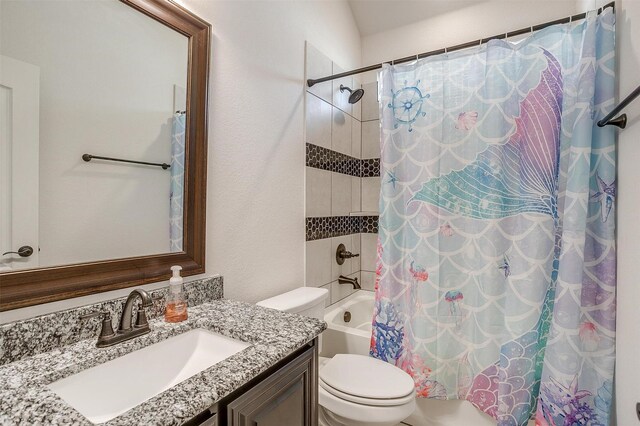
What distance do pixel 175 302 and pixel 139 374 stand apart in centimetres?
23

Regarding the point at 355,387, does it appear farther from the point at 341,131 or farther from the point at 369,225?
the point at 341,131

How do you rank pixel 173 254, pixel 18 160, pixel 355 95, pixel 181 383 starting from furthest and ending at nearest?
pixel 355 95 → pixel 173 254 → pixel 18 160 → pixel 181 383

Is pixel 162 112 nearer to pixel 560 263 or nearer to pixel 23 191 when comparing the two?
pixel 23 191

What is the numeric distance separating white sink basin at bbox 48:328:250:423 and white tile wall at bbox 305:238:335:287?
0.98 meters

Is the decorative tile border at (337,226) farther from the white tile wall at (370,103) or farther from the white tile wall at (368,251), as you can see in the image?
the white tile wall at (370,103)

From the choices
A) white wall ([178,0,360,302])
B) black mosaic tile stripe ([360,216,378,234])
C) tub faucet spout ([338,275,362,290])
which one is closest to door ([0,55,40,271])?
white wall ([178,0,360,302])

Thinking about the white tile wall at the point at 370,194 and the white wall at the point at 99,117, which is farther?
the white tile wall at the point at 370,194

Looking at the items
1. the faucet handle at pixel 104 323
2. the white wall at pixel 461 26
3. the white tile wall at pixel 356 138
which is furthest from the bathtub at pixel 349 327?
the white wall at pixel 461 26

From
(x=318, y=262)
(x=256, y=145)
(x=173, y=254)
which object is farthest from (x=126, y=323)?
(x=318, y=262)

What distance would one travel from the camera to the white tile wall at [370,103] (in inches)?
104

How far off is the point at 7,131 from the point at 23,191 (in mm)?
152

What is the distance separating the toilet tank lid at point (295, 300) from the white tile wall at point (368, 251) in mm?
1027

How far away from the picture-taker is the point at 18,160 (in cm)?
79

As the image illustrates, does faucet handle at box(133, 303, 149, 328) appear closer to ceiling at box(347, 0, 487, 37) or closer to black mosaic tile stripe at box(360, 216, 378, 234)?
black mosaic tile stripe at box(360, 216, 378, 234)
